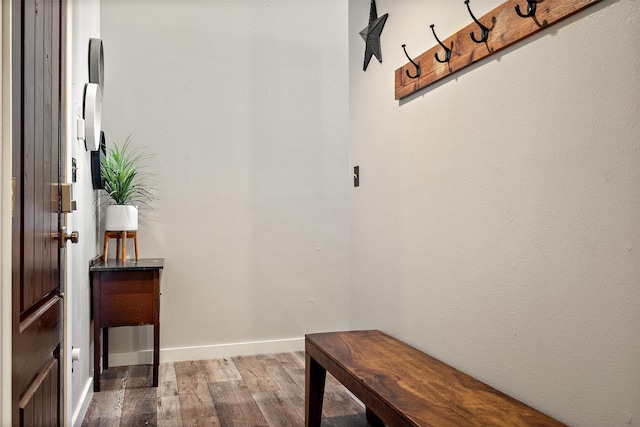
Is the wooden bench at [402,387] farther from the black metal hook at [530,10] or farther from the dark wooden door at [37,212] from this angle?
the black metal hook at [530,10]

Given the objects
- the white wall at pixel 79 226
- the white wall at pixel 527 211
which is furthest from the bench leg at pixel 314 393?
the white wall at pixel 79 226

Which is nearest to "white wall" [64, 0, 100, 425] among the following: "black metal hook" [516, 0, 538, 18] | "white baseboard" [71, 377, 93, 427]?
"white baseboard" [71, 377, 93, 427]

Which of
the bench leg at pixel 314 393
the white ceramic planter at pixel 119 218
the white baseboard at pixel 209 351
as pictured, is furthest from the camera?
the white baseboard at pixel 209 351

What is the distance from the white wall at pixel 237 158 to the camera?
11.8 ft

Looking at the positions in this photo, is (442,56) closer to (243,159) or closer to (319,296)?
(243,159)

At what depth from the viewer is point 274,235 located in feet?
12.8

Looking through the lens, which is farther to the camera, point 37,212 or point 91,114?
point 91,114

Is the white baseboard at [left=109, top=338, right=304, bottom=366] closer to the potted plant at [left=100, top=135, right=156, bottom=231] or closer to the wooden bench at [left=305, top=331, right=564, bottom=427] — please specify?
the potted plant at [left=100, top=135, right=156, bottom=231]

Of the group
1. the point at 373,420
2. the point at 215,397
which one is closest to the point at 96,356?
the point at 215,397

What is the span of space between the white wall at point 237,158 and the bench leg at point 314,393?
1.53m

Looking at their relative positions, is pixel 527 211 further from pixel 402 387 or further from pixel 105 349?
pixel 105 349

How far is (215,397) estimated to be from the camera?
287cm

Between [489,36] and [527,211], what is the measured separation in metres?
0.58

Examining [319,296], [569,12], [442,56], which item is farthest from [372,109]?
[319,296]
